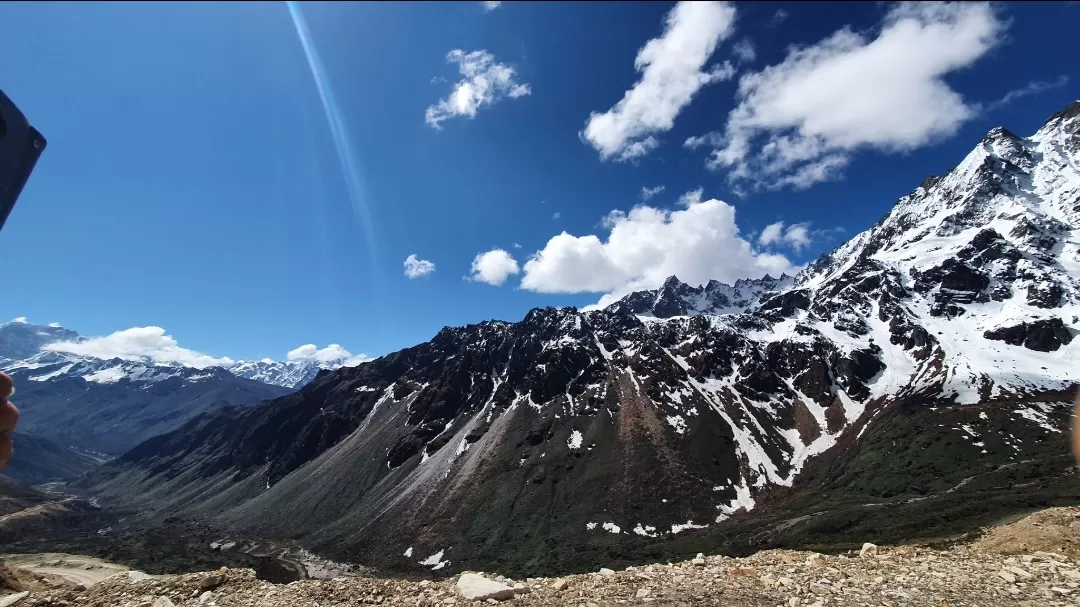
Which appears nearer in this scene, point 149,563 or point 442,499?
point 149,563

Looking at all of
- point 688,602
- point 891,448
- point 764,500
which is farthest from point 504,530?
point 688,602

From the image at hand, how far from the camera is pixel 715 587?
14758 mm

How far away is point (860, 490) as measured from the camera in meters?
151

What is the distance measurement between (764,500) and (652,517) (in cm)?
4038

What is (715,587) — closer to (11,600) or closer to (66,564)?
(11,600)

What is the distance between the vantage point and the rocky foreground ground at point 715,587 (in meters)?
13.6

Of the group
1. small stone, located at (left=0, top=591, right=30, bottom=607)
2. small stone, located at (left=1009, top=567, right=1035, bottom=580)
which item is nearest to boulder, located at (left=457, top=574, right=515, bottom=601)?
small stone, located at (left=0, top=591, right=30, bottom=607)

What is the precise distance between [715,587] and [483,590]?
23.5ft

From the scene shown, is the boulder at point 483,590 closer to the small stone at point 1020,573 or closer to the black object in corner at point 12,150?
the black object in corner at point 12,150

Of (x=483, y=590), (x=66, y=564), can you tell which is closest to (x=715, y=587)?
(x=483, y=590)

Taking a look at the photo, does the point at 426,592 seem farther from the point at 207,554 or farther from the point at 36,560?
the point at 36,560

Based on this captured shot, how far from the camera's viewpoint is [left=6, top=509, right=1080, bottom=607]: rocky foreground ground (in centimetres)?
1360

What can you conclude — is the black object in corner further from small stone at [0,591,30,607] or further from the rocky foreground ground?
small stone at [0,591,30,607]

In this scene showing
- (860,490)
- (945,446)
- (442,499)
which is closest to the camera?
(860,490)
